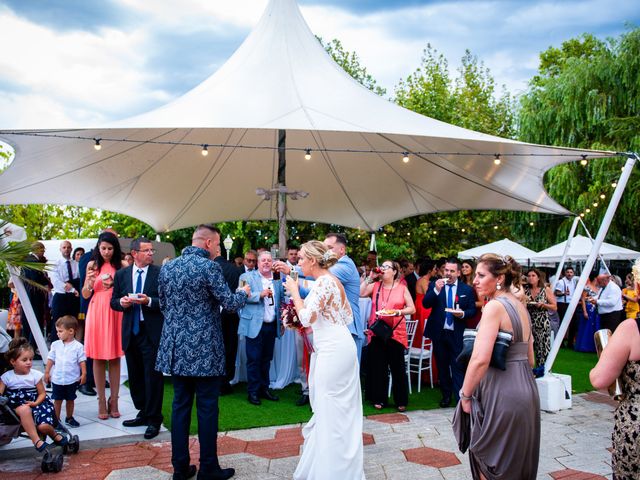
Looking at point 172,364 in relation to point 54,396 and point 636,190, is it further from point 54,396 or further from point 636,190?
point 636,190

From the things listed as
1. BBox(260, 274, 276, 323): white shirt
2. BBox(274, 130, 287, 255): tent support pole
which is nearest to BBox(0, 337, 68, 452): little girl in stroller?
BBox(260, 274, 276, 323): white shirt

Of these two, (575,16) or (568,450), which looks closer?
(568,450)

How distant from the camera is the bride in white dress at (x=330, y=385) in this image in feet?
12.4

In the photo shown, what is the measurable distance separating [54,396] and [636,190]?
1444cm

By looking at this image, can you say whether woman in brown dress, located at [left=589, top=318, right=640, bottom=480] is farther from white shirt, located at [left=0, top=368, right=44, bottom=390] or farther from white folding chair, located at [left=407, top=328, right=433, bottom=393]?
white folding chair, located at [left=407, top=328, right=433, bottom=393]

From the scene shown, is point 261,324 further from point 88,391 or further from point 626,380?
point 626,380

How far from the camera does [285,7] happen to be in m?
8.55

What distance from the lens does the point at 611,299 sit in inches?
411

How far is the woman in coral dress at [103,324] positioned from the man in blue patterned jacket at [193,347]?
1.65 m

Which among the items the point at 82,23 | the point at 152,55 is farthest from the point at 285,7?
the point at 82,23

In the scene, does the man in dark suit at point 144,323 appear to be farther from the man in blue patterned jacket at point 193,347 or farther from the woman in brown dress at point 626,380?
the woman in brown dress at point 626,380

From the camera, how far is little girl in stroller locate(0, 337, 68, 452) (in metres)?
4.16

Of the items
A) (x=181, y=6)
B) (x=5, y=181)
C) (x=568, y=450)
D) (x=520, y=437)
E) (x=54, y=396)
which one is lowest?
(x=568, y=450)

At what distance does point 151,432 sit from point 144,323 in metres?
1.00
